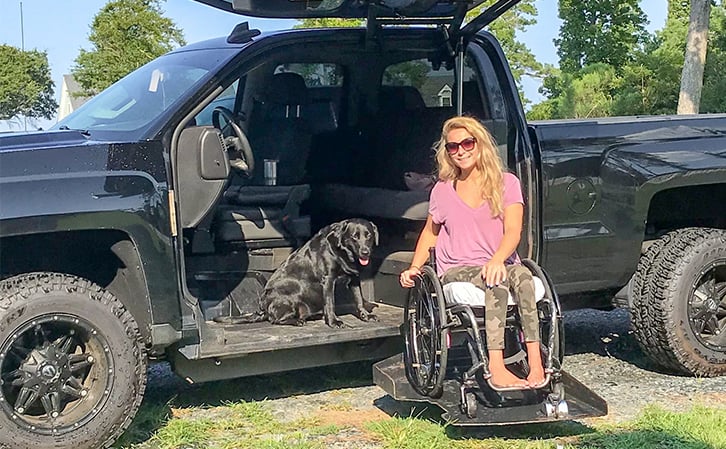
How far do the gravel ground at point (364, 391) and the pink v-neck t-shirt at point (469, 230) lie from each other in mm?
893

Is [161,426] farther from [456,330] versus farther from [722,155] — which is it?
[722,155]

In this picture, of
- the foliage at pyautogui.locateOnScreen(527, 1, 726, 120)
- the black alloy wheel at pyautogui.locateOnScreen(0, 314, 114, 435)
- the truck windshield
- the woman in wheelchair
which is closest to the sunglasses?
the woman in wheelchair

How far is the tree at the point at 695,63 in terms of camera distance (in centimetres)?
1872

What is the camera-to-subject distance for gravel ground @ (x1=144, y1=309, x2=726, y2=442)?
468 cm

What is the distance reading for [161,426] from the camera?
14.5ft

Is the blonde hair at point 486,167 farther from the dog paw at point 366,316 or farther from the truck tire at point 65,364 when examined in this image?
the truck tire at point 65,364

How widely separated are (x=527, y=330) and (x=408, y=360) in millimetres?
654

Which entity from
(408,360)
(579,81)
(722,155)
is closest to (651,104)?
(579,81)

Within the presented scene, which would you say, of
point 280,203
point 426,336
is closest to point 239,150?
point 280,203

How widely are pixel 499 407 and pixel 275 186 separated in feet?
7.63

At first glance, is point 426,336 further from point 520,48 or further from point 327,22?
point 520,48

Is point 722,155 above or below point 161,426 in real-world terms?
above

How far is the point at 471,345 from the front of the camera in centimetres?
410

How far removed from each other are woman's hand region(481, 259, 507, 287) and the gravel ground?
941mm
